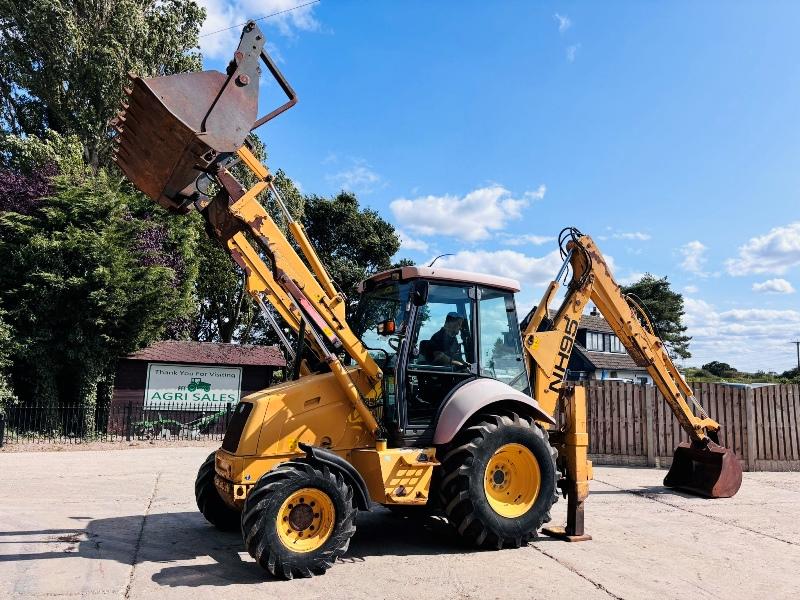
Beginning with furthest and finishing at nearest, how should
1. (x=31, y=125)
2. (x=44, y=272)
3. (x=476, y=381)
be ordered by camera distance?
(x=31, y=125) → (x=44, y=272) → (x=476, y=381)

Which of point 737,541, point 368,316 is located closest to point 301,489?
point 368,316

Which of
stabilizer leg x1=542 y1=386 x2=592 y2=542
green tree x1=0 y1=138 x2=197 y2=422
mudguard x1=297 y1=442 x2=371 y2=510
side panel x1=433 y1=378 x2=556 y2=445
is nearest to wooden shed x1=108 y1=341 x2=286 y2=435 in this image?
green tree x1=0 y1=138 x2=197 y2=422

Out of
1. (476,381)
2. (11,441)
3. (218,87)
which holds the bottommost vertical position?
(11,441)

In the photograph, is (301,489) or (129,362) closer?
(301,489)

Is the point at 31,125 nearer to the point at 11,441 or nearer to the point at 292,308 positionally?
the point at 11,441

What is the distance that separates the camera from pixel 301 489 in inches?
202

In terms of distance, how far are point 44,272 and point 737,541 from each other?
17.1 m

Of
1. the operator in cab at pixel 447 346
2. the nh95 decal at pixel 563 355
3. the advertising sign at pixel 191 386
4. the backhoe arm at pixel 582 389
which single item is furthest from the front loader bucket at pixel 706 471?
the advertising sign at pixel 191 386

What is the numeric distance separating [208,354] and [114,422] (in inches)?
135

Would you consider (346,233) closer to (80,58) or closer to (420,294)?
(80,58)

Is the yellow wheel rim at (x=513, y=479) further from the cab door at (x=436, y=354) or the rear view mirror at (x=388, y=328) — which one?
the rear view mirror at (x=388, y=328)

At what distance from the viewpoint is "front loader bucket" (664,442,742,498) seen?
9.07 metres

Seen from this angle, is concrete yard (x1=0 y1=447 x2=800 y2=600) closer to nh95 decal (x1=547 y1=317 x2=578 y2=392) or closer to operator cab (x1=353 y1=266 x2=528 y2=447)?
operator cab (x1=353 y1=266 x2=528 y2=447)

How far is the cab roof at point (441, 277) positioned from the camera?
6.27m
